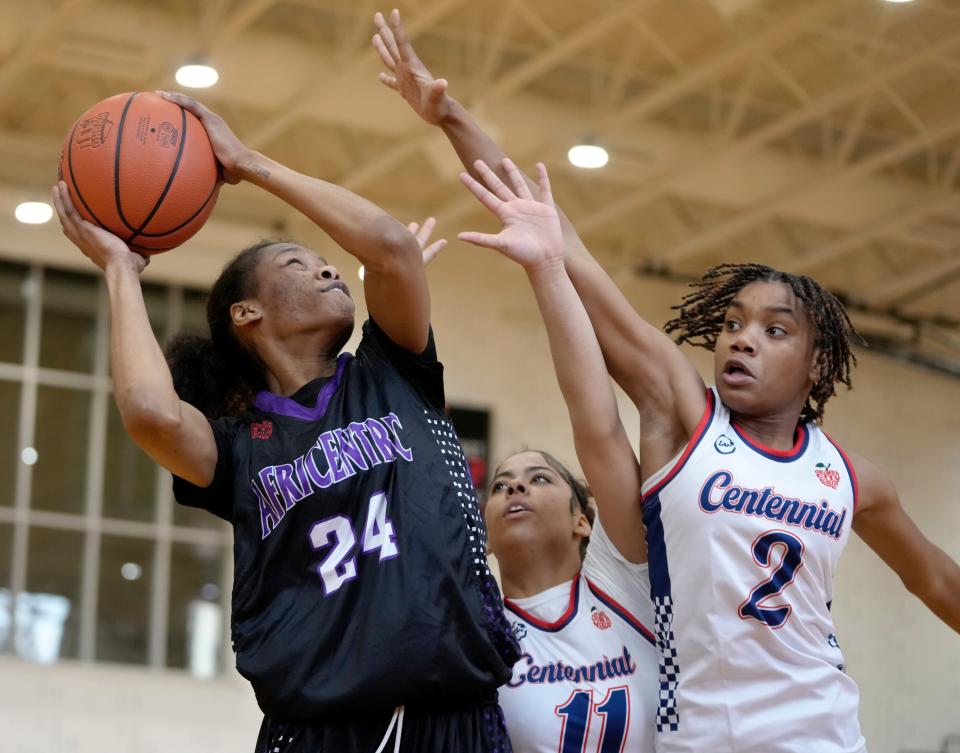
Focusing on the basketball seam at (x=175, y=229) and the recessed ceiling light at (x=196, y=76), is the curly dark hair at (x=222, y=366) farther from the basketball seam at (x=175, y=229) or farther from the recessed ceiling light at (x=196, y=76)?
the recessed ceiling light at (x=196, y=76)

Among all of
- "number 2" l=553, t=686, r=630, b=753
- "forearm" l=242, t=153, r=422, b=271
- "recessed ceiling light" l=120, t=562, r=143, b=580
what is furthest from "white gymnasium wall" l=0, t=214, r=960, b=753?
"forearm" l=242, t=153, r=422, b=271

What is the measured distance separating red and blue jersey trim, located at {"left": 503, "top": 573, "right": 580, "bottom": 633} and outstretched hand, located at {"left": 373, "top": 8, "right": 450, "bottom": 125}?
121cm

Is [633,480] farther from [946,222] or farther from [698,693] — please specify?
[946,222]

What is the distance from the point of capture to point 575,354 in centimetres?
328

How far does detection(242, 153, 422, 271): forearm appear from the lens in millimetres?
3137

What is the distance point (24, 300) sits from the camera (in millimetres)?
11391

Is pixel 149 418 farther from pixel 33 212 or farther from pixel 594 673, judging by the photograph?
pixel 33 212

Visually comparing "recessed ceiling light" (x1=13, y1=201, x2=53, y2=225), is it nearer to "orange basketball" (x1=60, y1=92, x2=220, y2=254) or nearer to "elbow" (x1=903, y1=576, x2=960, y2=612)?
"orange basketball" (x1=60, y1=92, x2=220, y2=254)

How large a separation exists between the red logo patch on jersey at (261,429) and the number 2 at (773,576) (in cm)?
103

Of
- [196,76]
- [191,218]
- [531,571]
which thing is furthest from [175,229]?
[196,76]

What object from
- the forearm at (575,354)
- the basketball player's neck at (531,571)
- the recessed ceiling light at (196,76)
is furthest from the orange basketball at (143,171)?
the recessed ceiling light at (196,76)

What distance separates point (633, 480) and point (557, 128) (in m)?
7.83

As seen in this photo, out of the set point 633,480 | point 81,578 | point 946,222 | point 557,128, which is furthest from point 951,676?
point 633,480

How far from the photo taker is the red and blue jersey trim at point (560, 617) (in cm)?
378
